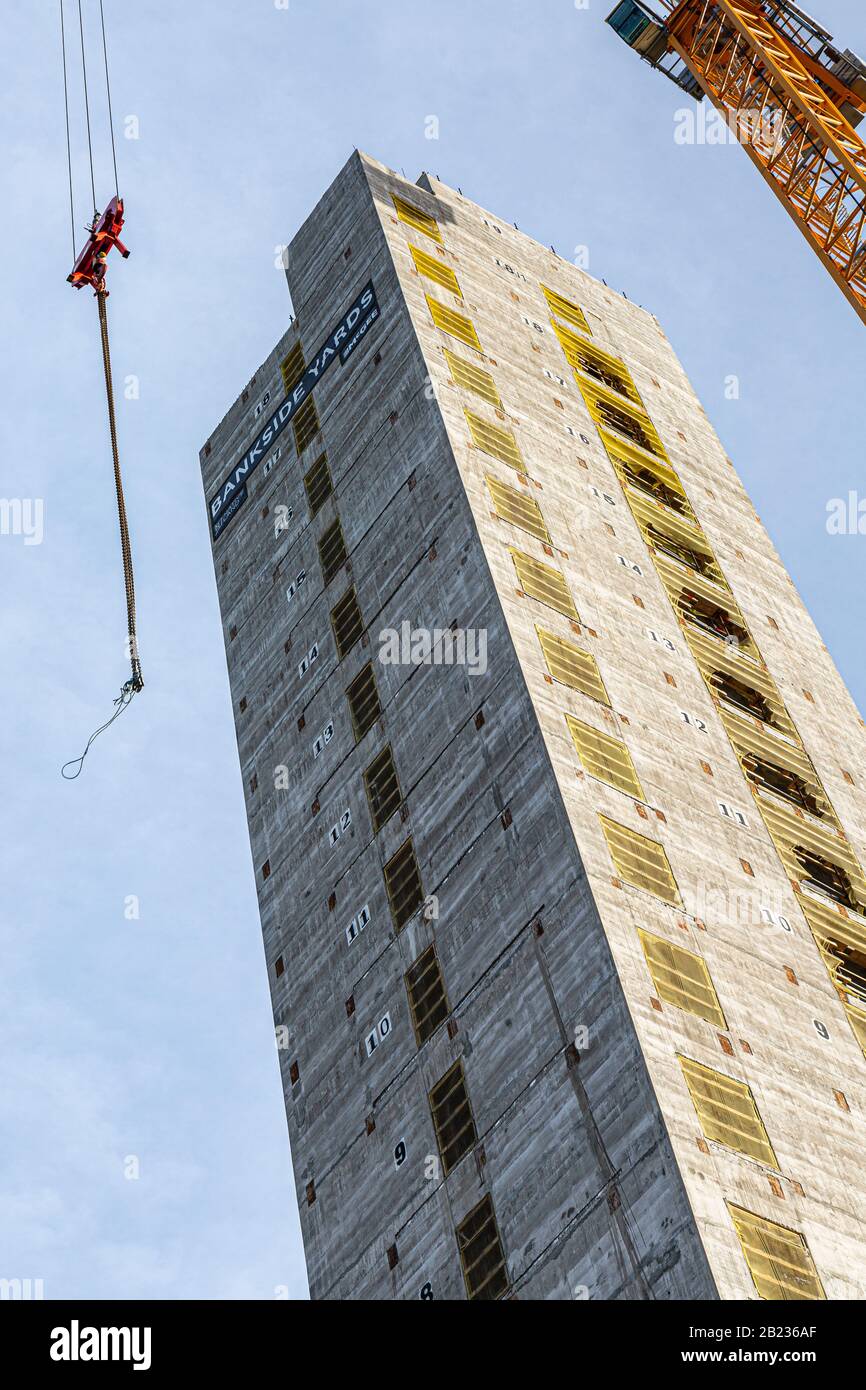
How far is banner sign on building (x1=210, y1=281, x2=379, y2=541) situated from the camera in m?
90.3

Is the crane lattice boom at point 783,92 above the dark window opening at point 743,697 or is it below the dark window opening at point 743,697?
above

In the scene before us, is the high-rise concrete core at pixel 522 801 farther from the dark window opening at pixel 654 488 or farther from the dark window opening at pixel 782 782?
the dark window opening at pixel 654 488

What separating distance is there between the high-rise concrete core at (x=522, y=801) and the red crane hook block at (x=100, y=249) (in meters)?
14.0

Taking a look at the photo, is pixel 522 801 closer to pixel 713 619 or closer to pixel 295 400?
pixel 713 619

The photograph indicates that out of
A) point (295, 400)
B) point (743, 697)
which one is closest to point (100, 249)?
point (295, 400)

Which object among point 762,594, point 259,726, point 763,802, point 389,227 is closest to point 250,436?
point 389,227

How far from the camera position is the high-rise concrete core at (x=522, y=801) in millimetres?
56781

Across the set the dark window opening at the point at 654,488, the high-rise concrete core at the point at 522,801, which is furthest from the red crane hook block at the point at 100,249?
the dark window opening at the point at 654,488

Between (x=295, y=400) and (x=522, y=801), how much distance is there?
35.8 metres

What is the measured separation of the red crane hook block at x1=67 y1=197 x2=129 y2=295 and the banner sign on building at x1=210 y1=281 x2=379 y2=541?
16.5 meters
